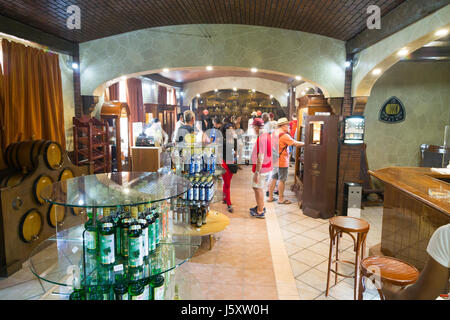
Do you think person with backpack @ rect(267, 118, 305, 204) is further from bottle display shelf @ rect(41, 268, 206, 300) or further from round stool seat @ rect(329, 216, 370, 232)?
bottle display shelf @ rect(41, 268, 206, 300)

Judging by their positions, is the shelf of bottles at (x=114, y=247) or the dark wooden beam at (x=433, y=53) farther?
the dark wooden beam at (x=433, y=53)

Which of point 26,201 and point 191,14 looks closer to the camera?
point 26,201

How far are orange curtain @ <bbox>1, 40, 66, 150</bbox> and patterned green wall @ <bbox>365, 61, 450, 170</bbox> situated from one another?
6696 millimetres

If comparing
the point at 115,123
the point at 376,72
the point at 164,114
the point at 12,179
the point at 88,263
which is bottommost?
the point at 88,263

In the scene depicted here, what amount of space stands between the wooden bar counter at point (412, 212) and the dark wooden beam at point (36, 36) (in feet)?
18.0

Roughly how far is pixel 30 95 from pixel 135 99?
17.9ft

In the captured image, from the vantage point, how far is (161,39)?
596 centimetres

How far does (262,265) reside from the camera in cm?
374

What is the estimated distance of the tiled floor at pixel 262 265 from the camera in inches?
123

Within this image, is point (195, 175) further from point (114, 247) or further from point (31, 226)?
point (31, 226)

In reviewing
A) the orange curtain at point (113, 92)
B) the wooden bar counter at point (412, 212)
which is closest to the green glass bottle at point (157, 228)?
the wooden bar counter at point (412, 212)

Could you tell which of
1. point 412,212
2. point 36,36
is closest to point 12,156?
point 36,36

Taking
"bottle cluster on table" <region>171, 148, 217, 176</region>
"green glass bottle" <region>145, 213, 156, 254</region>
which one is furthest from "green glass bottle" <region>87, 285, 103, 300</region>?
"bottle cluster on table" <region>171, 148, 217, 176</region>

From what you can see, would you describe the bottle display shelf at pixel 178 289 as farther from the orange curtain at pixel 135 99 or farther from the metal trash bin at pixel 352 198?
the orange curtain at pixel 135 99
